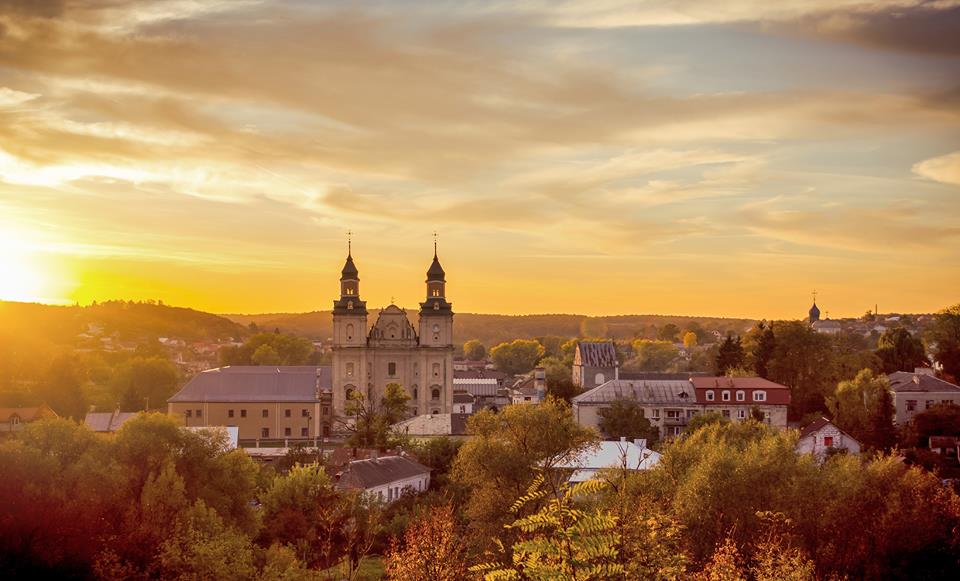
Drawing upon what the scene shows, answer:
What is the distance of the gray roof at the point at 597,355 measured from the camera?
118 m

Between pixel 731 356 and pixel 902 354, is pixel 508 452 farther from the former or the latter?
pixel 902 354

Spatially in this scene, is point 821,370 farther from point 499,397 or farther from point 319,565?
point 319,565

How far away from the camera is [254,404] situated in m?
88.2

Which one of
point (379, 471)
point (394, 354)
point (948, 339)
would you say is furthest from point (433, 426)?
point (948, 339)

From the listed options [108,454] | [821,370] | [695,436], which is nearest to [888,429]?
[821,370]

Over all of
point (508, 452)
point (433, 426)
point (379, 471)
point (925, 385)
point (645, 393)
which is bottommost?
point (379, 471)

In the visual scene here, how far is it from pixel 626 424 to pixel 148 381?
58157mm

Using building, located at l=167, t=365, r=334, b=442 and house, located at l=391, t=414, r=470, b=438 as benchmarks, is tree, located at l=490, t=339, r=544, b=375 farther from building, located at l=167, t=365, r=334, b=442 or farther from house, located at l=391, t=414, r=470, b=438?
house, located at l=391, t=414, r=470, b=438

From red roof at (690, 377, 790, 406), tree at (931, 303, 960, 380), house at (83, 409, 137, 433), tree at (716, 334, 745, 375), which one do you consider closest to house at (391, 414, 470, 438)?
red roof at (690, 377, 790, 406)

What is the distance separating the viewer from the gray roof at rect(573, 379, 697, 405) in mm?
75438

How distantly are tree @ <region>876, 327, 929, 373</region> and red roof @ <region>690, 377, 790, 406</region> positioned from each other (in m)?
27.2

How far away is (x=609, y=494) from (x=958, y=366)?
199 ft

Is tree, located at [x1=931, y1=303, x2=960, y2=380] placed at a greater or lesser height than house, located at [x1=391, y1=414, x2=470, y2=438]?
→ greater

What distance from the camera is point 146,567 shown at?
99.7 feet
